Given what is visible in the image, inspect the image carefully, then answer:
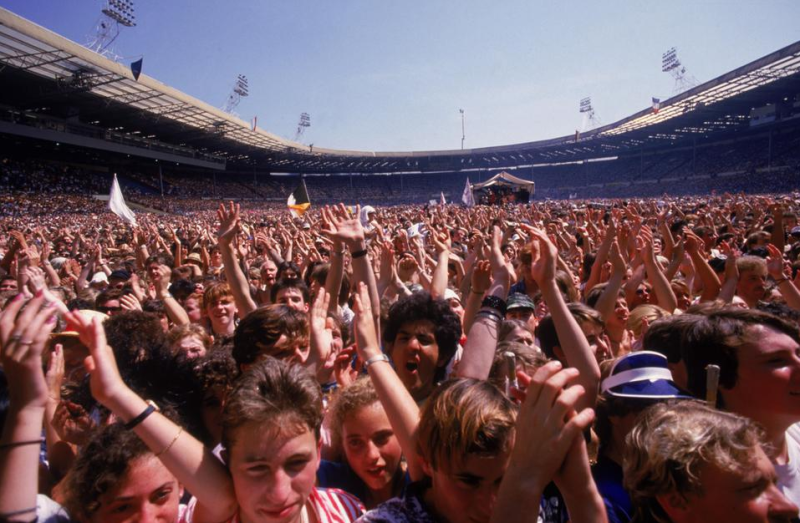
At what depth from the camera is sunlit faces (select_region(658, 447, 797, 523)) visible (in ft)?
3.95

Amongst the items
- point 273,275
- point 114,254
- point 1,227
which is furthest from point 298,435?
point 1,227

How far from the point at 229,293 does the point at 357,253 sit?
133 centimetres

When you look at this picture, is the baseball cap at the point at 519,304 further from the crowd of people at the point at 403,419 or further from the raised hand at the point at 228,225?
the raised hand at the point at 228,225

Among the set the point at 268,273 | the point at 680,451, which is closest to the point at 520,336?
the point at 680,451

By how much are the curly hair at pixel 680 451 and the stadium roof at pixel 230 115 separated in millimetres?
27207

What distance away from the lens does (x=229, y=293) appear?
3809 mm

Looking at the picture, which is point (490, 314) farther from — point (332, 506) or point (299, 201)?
point (299, 201)

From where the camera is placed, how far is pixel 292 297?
12.1 feet

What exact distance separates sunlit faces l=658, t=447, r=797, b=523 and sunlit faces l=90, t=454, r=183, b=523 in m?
1.54

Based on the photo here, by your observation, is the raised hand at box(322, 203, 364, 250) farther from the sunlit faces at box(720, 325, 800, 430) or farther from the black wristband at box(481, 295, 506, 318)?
the sunlit faces at box(720, 325, 800, 430)

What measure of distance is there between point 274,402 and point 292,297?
7.39 feet

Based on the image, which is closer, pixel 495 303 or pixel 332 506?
pixel 332 506

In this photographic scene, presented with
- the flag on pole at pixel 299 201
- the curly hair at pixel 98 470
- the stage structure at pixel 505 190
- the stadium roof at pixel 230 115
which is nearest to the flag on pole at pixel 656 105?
the stadium roof at pixel 230 115

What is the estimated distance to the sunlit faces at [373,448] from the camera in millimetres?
1796
